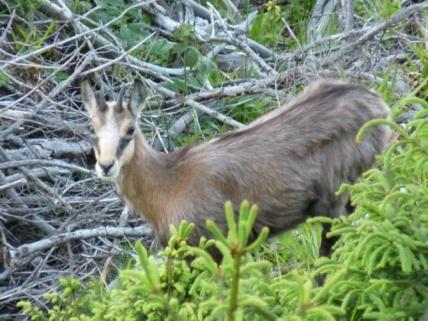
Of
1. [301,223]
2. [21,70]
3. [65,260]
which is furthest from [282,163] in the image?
[21,70]

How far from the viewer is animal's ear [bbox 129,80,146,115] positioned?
5836mm

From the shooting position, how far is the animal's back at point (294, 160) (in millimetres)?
5805

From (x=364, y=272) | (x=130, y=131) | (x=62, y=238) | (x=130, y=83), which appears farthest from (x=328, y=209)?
(x=364, y=272)

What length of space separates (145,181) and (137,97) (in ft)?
1.52

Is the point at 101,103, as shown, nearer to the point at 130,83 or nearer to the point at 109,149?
the point at 109,149

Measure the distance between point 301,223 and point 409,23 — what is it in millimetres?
2577

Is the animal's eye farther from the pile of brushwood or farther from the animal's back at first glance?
the pile of brushwood

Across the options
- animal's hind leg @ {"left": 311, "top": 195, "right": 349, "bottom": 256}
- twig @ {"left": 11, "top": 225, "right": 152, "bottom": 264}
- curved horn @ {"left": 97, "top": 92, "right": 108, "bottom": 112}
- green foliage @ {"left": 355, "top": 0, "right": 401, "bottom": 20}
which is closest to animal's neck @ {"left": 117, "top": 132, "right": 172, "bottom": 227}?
curved horn @ {"left": 97, "top": 92, "right": 108, "bottom": 112}

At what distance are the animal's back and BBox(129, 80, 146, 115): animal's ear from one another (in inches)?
15.9

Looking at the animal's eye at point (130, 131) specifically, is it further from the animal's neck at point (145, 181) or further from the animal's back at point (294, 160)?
the animal's back at point (294, 160)

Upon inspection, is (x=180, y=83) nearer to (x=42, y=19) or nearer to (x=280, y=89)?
(x=280, y=89)

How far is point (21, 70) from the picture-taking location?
729 cm

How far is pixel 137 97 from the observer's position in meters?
5.87

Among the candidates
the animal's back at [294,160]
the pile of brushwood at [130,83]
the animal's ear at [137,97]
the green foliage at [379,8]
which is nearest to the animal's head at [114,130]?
the animal's ear at [137,97]
